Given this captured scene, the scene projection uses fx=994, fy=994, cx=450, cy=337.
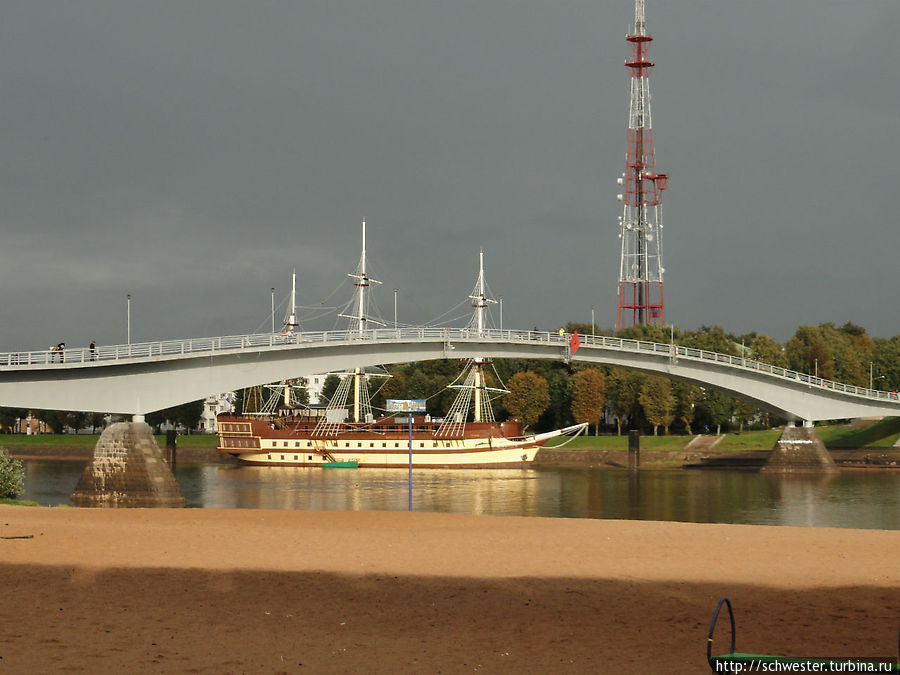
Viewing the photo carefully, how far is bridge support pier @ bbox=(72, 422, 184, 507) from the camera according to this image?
1793 inches

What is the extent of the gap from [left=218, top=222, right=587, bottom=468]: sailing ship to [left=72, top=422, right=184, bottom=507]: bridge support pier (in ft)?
150

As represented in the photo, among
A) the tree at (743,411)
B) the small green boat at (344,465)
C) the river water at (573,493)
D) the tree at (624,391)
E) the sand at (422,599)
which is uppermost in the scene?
the tree at (624,391)

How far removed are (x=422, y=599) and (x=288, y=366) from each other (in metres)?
37.5

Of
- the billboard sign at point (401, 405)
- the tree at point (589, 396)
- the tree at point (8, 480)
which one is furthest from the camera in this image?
the tree at point (589, 396)

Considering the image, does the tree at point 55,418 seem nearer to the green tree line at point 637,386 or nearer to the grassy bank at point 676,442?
the green tree line at point 637,386

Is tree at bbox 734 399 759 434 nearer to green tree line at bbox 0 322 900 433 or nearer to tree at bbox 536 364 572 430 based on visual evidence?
green tree line at bbox 0 322 900 433

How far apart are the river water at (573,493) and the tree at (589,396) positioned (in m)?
19.8

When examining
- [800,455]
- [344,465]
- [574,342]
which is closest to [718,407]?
[800,455]

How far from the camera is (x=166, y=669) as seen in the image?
1319cm

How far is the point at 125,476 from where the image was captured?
46000mm

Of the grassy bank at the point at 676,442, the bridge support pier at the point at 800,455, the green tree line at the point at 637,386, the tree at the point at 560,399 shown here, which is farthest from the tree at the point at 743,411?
the bridge support pier at the point at 800,455

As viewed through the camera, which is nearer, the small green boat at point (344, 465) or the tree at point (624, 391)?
the small green boat at point (344, 465)

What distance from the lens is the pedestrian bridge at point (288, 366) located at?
1841 inches

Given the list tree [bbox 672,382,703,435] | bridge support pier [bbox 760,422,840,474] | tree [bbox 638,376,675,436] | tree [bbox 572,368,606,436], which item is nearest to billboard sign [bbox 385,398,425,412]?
tree [bbox 572,368,606,436]
